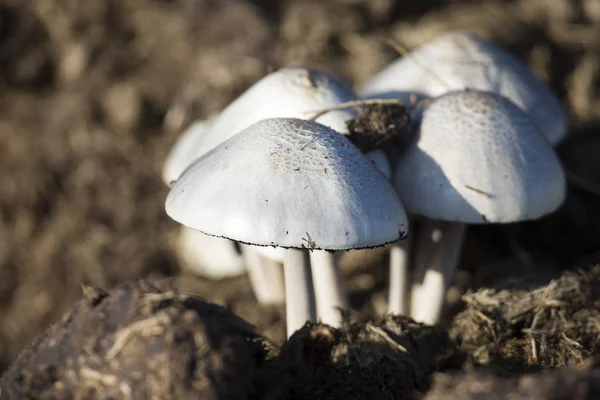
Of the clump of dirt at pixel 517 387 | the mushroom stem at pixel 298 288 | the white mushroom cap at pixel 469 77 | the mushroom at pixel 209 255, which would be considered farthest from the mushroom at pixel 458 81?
the clump of dirt at pixel 517 387

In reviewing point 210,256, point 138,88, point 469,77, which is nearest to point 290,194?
point 469,77

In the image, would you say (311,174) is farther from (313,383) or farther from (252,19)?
(252,19)

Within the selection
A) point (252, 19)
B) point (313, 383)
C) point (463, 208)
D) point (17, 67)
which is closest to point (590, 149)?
point (463, 208)

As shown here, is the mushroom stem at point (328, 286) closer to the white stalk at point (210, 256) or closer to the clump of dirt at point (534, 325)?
the clump of dirt at point (534, 325)

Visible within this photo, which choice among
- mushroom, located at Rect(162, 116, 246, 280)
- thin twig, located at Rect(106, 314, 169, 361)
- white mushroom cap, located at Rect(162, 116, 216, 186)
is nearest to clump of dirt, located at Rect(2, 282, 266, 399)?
thin twig, located at Rect(106, 314, 169, 361)

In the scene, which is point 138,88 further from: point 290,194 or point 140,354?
point 140,354

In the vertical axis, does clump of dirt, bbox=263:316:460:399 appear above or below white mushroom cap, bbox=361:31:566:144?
below

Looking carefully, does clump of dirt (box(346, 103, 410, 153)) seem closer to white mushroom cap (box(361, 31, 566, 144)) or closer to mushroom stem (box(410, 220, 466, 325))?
white mushroom cap (box(361, 31, 566, 144))
